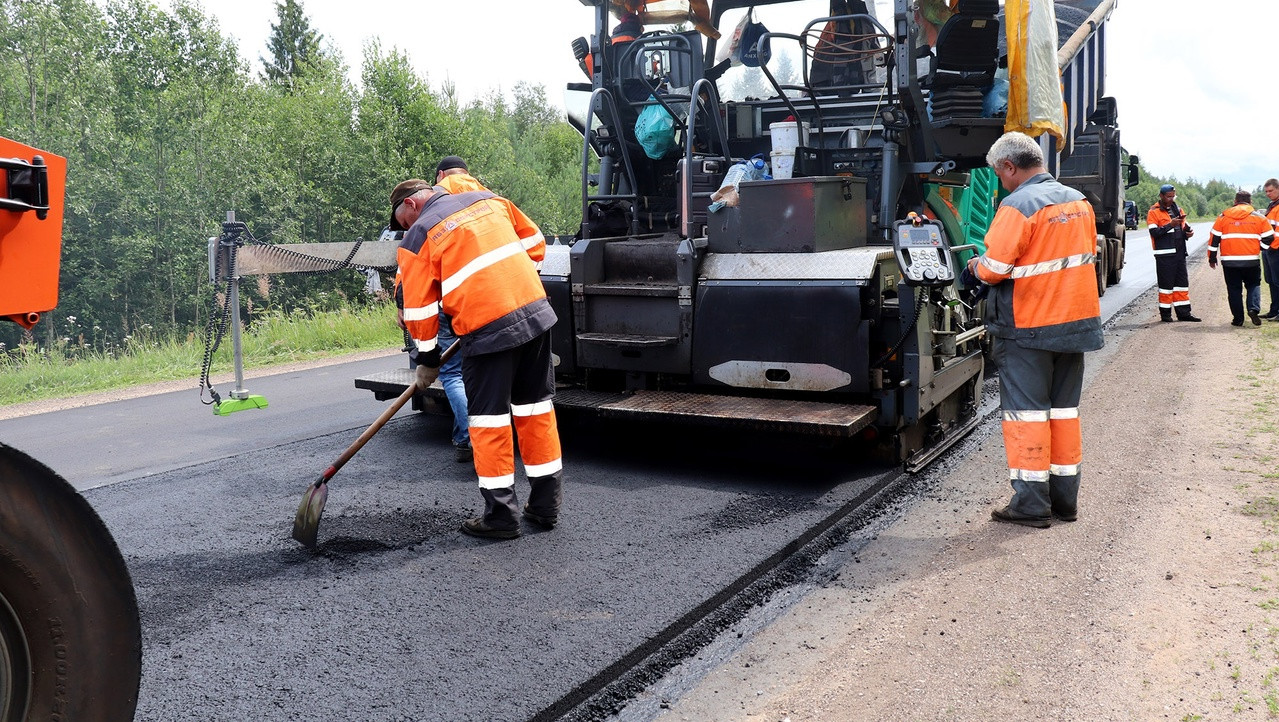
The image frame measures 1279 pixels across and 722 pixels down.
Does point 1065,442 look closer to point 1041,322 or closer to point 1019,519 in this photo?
point 1019,519

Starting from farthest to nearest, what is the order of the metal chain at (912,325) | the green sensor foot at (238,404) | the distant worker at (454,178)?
the green sensor foot at (238,404)
the metal chain at (912,325)
the distant worker at (454,178)

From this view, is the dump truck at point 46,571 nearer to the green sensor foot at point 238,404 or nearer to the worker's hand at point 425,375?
the worker's hand at point 425,375

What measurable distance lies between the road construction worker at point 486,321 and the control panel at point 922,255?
5.73 ft

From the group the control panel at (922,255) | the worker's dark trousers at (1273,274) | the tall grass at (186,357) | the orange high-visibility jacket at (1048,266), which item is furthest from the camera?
the worker's dark trousers at (1273,274)

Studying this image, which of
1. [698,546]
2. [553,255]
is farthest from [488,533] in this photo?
[553,255]

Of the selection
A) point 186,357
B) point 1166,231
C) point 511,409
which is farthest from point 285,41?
point 511,409

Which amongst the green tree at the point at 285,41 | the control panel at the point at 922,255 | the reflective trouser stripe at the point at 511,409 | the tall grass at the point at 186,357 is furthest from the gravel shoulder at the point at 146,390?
the green tree at the point at 285,41

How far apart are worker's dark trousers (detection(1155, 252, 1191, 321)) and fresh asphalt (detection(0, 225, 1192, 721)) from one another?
781 cm

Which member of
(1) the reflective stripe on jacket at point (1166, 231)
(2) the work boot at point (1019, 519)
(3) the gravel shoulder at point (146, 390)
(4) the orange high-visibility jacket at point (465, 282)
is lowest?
(2) the work boot at point (1019, 519)

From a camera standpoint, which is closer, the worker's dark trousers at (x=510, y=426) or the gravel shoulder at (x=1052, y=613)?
the gravel shoulder at (x=1052, y=613)

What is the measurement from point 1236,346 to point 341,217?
23.5 meters

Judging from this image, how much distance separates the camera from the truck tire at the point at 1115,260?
15.9m

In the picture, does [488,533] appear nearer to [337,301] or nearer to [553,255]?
[553,255]

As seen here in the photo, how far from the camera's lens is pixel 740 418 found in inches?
193
